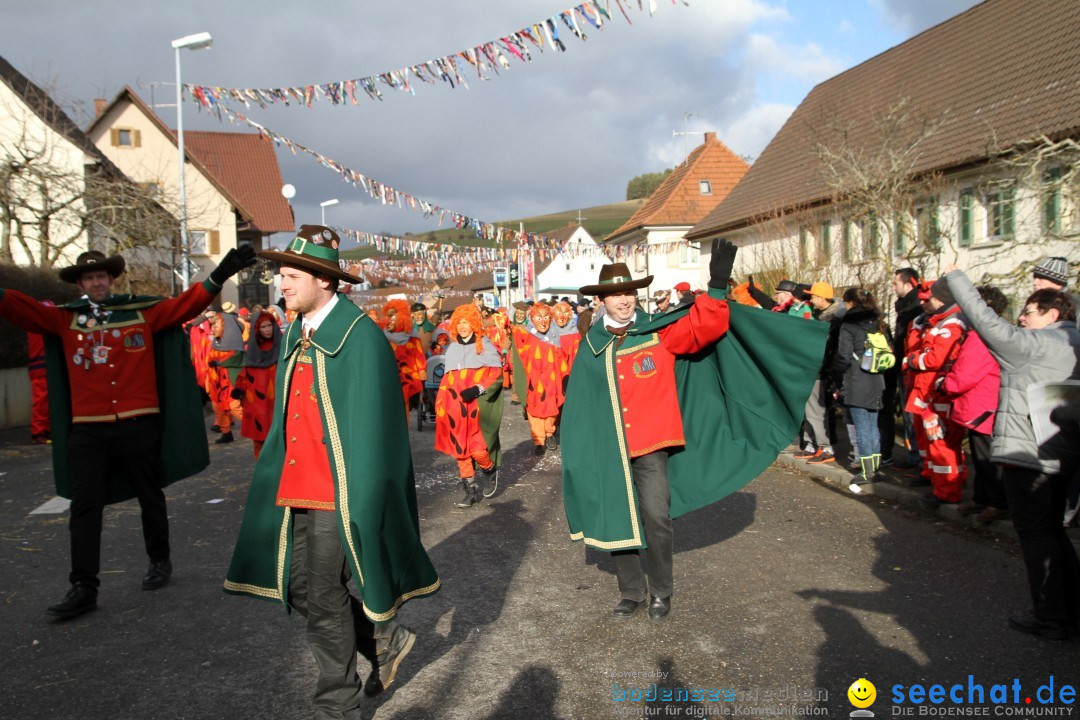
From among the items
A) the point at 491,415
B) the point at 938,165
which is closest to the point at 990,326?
the point at 491,415

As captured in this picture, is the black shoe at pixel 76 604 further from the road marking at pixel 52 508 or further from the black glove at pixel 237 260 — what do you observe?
the road marking at pixel 52 508

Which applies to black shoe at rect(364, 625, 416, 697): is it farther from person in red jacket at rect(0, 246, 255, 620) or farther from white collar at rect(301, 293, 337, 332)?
person in red jacket at rect(0, 246, 255, 620)

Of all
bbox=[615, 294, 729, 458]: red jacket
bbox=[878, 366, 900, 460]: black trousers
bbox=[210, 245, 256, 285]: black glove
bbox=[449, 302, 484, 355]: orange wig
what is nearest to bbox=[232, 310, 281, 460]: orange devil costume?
bbox=[449, 302, 484, 355]: orange wig

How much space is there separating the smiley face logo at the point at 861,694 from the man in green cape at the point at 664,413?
57.0 inches

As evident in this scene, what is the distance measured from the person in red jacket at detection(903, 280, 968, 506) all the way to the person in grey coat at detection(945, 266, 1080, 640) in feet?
7.84

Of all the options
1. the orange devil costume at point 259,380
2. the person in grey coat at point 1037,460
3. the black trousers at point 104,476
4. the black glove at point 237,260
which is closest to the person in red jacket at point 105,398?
the black trousers at point 104,476

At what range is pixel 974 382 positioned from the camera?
6648 mm

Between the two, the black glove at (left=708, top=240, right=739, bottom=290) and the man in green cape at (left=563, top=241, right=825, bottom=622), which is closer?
the black glove at (left=708, top=240, right=739, bottom=290)

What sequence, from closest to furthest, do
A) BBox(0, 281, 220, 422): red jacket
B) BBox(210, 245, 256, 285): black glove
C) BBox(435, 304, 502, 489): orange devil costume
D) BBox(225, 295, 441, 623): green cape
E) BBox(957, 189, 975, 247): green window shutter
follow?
BBox(225, 295, 441, 623): green cape → BBox(210, 245, 256, 285): black glove → BBox(0, 281, 220, 422): red jacket → BBox(435, 304, 502, 489): orange devil costume → BBox(957, 189, 975, 247): green window shutter

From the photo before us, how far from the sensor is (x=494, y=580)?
5.95 metres

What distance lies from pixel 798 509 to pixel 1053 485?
339 centimetres

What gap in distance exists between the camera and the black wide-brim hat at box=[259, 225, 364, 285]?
145 inches

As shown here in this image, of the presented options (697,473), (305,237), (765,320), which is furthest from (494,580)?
(305,237)

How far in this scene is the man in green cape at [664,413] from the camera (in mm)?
5230
